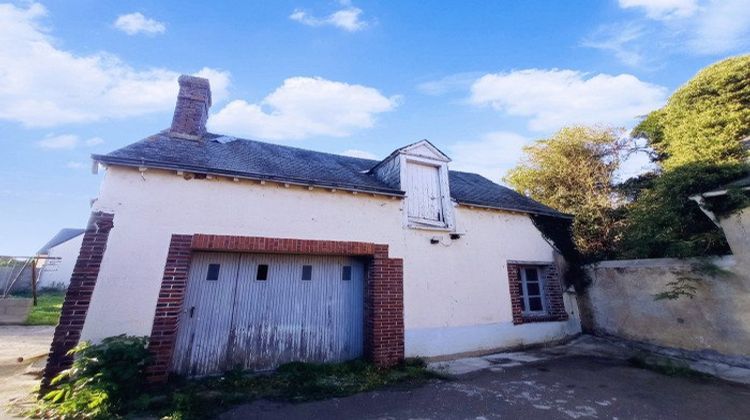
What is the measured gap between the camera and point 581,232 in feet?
37.6

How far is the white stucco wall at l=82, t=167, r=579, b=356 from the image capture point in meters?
5.22

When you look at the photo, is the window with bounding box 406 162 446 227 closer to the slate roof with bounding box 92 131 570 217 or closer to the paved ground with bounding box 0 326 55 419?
the slate roof with bounding box 92 131 570 217

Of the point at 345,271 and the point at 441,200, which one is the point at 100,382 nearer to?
the point at 345,271

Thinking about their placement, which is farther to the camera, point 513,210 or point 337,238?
point 513,210

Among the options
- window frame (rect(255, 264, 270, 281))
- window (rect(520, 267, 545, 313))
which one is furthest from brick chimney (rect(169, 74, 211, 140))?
window (rect(520, 267, 545, 313))

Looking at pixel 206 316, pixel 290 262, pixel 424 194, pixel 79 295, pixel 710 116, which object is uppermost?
pixel 710 116

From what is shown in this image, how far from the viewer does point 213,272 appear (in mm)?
5965

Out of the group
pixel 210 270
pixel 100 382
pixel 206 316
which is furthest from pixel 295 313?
pixel 100 382

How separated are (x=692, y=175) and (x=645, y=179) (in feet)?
23.5

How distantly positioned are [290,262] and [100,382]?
130 inches

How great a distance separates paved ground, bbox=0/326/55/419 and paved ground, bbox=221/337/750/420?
356cm

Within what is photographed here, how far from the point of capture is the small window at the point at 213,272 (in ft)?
19.4

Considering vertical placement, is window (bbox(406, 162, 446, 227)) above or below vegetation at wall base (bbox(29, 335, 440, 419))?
above

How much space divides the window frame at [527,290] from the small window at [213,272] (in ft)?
25.2
